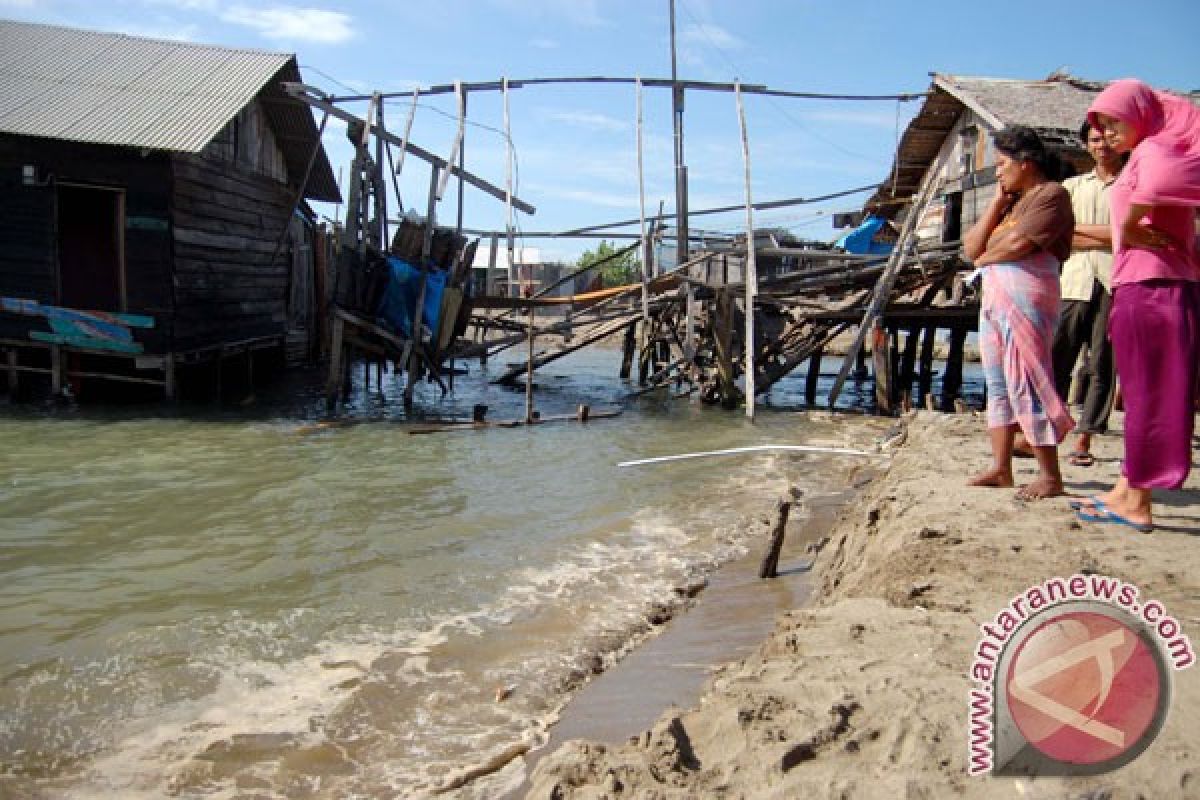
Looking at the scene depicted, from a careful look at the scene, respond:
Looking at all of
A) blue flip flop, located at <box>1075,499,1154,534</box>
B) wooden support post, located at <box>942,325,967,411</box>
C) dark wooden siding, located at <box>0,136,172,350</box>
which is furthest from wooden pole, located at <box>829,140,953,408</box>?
dark wooden siding, located at <box>0,136,172,350</box>

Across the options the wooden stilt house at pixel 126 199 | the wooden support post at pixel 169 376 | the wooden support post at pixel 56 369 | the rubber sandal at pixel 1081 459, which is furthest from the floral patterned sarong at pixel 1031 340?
the wooden support post at pixel 56 369

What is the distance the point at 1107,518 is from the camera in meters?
3.62

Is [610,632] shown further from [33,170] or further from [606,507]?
[33,170]

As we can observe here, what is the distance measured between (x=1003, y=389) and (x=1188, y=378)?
3.14 ft

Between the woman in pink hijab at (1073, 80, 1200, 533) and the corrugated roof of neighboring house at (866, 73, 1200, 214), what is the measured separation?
33.2 ft

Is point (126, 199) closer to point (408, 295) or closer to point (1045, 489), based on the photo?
point (408, 295)

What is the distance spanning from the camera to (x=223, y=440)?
10.3 metres

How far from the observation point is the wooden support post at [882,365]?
13.5 m

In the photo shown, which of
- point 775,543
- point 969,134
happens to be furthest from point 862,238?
point 775,543

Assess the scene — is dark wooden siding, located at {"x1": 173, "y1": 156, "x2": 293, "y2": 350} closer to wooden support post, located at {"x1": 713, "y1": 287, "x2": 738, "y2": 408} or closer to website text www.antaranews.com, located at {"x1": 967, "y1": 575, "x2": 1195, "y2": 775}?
wooden support post, located at {"x1": 713, "y1": 287, "x2": 738, "y2": 408}

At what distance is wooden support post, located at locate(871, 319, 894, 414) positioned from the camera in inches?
530

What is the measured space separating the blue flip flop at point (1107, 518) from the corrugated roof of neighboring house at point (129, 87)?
37.5ft

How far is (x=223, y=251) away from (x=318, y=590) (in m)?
11.0

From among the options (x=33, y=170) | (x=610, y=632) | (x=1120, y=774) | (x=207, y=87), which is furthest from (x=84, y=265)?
(x=1120, y=774)
